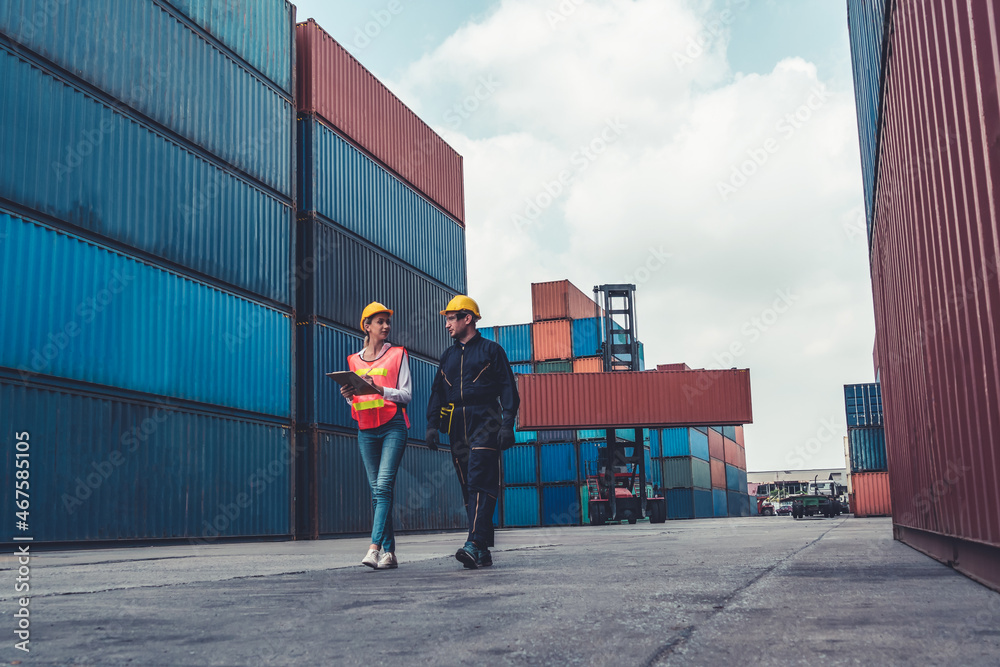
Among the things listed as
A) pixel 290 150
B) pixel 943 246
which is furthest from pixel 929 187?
pixel 290 150

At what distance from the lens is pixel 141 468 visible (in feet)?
45.7

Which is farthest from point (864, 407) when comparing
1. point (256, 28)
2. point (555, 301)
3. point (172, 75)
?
point (172, 75)

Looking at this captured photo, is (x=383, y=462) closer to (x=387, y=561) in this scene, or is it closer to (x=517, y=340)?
(x=387, y=561)

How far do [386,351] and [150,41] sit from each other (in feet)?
40.9

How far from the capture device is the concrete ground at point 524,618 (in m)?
2.12

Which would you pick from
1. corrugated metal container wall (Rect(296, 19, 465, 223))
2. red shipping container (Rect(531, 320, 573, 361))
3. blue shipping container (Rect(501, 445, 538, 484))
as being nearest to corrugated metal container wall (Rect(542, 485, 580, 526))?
blue shipping container (Rect(501, 445, 538, 484))

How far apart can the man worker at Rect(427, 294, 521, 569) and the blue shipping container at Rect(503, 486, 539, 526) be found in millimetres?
34362

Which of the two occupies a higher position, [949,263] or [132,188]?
[132,188]

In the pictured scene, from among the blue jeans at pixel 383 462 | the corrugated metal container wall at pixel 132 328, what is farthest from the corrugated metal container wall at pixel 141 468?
the blue jeans at pixel 383 462

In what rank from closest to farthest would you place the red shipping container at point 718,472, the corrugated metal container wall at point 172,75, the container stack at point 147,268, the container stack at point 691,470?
the container stack at point 147,268
the corrugated metal container wall at point 172,75
the container stack at point 691,470
the red shipping container at point 718,472

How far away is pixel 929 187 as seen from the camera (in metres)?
4.63

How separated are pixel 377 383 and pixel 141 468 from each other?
996 cm

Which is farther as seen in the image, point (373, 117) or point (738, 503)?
point (738, 503)

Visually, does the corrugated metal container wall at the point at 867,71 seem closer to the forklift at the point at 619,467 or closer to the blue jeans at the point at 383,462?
the blue jeans at the point at 383,462
